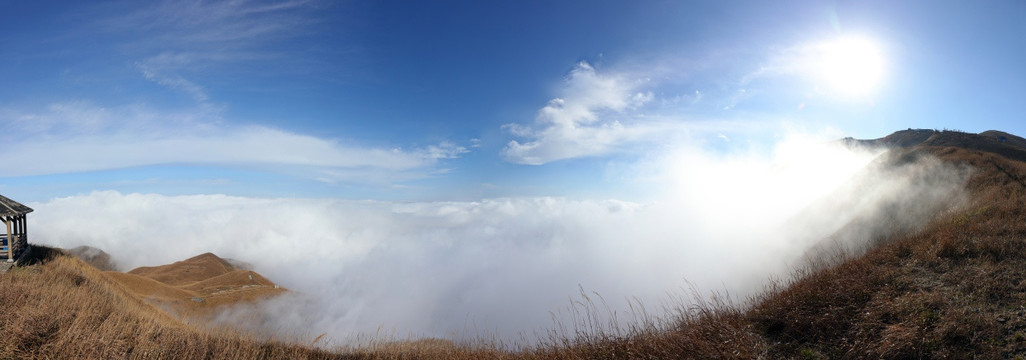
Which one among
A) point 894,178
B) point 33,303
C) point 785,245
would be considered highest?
point 894,178

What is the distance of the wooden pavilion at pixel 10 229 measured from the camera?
22438mm

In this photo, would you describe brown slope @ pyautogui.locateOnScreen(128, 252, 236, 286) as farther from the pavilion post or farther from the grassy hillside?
the grassy hillside

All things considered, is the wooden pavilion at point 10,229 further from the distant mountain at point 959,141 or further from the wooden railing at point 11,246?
the distant mountain at point 959,141

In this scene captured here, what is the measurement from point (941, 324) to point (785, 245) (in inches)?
1987

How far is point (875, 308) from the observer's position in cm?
868

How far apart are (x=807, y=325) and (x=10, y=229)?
3555 cm

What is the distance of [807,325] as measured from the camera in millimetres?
8523

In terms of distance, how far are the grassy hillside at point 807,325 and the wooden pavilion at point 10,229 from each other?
14.5 metres

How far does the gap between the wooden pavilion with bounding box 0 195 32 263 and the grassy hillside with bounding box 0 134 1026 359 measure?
14499 millimetres

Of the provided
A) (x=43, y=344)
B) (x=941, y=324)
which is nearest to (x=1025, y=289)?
(x=941, y=324)

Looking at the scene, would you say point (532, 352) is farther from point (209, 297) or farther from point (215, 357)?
point (209, 297)

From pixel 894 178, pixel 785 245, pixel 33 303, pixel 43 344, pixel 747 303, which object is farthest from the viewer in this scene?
pixel 785 245

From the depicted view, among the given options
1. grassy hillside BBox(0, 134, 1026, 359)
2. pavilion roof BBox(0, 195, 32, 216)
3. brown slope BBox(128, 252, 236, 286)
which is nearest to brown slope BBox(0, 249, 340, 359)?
grassy hillside BBox(0, 134, 1026, 359)

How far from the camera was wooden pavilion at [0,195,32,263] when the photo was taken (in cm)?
2244
